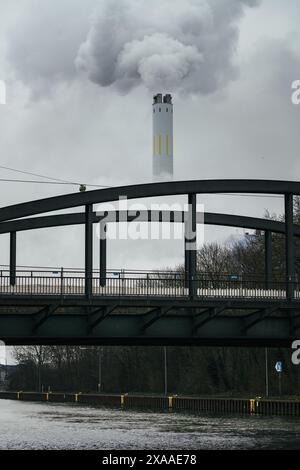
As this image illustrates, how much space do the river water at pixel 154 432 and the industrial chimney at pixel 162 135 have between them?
25039 mm

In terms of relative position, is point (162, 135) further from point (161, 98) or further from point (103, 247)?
point (103, 247)

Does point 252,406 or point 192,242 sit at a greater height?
point 192,242

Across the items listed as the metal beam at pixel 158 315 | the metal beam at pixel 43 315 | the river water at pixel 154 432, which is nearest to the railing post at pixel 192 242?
the metal beam at pixel 158 315

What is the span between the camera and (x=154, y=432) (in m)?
69.6

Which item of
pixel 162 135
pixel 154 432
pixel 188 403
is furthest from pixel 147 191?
pixel 188 403

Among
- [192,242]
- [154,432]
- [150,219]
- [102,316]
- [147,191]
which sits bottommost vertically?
[154,432]

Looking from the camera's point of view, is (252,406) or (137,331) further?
(252,406)

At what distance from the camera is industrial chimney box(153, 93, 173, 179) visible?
10312cm

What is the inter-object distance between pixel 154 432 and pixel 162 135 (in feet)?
146

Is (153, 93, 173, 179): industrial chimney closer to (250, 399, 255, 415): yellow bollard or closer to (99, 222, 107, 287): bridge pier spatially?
(250, 399, 255, 415): yellow bollard

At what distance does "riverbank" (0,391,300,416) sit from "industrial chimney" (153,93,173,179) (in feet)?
77.1

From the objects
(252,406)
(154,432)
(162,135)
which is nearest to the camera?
(154,432)

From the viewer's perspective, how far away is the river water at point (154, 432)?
2311 inches

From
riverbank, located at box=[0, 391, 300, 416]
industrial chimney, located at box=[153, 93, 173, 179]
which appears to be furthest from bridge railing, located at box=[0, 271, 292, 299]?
industrial chimney, located at box=[153, 93, 173, 179]
